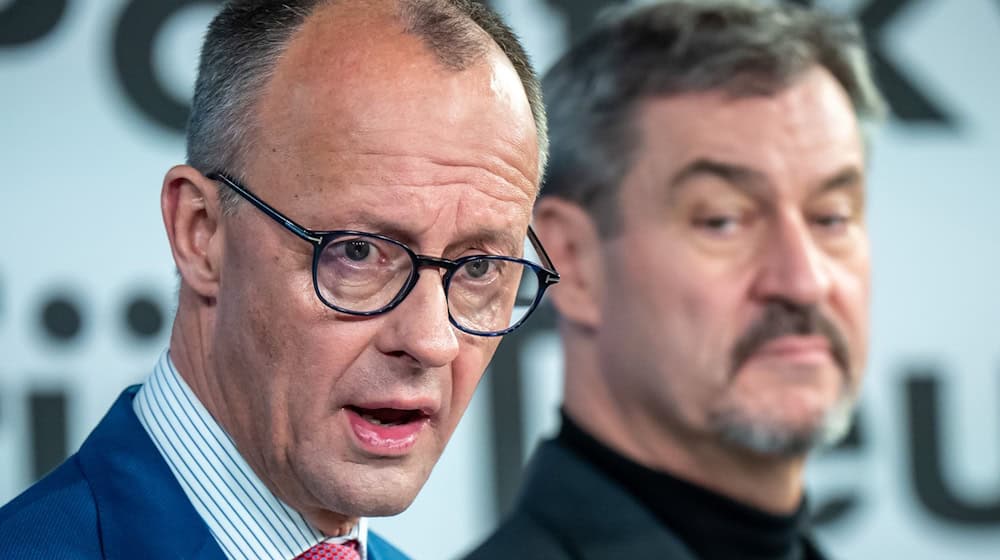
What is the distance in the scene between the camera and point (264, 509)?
1269 millimetres

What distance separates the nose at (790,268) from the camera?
1933 millimetres

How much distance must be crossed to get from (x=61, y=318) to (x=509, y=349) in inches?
35.8

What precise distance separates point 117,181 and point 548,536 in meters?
1.22

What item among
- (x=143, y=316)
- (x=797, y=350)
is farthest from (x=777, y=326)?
(x=143, y=316)

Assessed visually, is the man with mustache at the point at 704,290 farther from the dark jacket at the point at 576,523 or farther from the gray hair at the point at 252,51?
the gray hair at the point at 252,51

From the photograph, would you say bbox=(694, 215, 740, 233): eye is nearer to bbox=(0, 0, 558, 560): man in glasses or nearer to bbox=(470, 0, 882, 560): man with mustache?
bbox=(470, 0, 882, 560): man with mustache

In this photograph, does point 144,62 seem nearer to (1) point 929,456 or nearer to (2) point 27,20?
(2) point 27,20

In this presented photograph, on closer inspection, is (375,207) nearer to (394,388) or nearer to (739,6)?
(394,388)

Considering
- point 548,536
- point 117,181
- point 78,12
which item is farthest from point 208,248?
point 78,12

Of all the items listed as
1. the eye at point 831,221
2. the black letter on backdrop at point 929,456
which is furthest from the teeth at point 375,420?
the black letter on backdrop at point 929,456

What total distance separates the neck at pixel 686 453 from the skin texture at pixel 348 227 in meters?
0.80

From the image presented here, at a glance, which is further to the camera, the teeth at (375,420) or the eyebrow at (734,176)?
the eyebrow at (734,176)

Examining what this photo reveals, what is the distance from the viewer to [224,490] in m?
1.26

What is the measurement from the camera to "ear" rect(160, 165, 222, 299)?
1.25 m
